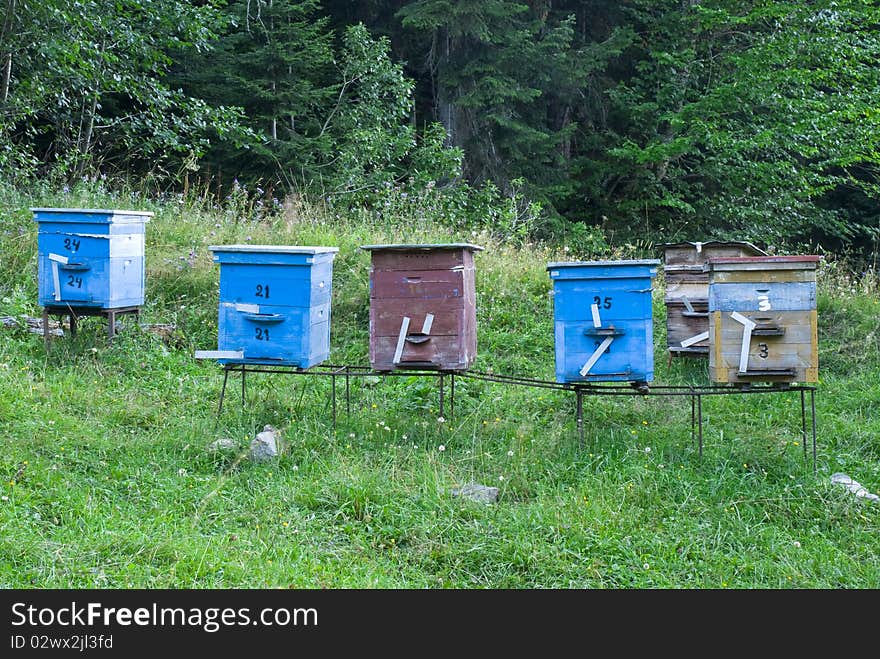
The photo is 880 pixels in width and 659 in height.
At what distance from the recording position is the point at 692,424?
6238 millimetres

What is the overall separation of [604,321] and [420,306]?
124 cm

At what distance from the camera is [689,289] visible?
7.55 meters

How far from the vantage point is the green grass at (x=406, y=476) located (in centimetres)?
438

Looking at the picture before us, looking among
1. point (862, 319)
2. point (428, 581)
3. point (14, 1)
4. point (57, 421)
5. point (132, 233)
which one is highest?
point (14, 1)

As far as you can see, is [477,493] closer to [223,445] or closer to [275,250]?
[223,445]

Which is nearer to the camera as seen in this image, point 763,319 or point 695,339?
point 763,319

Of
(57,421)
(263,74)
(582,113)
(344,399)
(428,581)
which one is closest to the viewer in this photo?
(428,581)

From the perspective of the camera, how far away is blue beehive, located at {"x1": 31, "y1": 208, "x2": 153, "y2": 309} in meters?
7.01

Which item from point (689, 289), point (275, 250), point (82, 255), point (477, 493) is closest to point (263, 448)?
point (275, 250)

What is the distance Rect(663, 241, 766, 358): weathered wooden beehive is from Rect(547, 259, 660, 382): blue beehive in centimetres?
195

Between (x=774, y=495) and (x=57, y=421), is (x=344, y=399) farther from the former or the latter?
(x=774, y=495)

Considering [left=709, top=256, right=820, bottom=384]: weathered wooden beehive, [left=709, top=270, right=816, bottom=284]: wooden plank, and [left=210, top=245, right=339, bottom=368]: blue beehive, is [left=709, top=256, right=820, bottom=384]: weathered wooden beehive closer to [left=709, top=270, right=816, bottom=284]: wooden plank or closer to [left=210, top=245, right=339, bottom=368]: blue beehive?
[left=709, top=270, right=816, bottom=284]: wooden plank

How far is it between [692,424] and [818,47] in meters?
12.5

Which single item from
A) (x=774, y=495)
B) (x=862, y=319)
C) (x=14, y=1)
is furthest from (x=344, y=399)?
(x=14, y=1)
